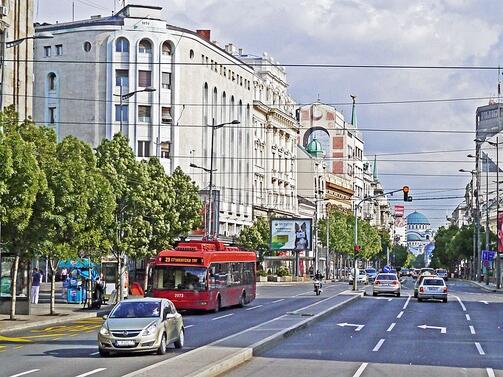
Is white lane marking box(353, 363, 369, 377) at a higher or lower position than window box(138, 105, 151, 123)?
lower

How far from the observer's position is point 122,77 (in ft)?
297

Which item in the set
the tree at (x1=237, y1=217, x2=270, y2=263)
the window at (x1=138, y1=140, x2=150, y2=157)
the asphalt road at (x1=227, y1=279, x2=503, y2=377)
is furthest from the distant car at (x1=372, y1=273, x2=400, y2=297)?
the tree at (x1=237, y1=217, x2=270, y2=263)

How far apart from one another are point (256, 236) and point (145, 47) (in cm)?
2409

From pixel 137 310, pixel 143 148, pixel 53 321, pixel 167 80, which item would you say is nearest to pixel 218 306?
pixel 53 321

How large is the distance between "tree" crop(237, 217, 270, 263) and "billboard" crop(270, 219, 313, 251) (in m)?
0.91

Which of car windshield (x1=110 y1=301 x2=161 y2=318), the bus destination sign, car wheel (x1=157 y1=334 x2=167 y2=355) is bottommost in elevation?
car wheel (x1=157 y1=334 x2=167 y2=355)

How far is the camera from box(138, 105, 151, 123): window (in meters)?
91.5

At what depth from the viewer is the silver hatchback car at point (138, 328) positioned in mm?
25109

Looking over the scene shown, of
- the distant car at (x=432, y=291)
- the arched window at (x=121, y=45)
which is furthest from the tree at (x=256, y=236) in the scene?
the distant car at (x=432, y=291)

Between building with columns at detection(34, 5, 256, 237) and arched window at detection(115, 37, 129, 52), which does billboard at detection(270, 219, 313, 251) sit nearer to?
building with columns at detection(34, 5, 256, 237)

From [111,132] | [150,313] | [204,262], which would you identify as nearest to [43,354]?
[150,313]

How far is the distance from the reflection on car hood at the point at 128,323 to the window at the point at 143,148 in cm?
6610

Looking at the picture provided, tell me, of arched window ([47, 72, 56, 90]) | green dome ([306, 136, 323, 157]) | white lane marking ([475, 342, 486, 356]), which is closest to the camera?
white lane marking ([475, 342, 486, 356])

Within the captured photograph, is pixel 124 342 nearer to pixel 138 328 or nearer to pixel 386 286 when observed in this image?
pixel 138 328
